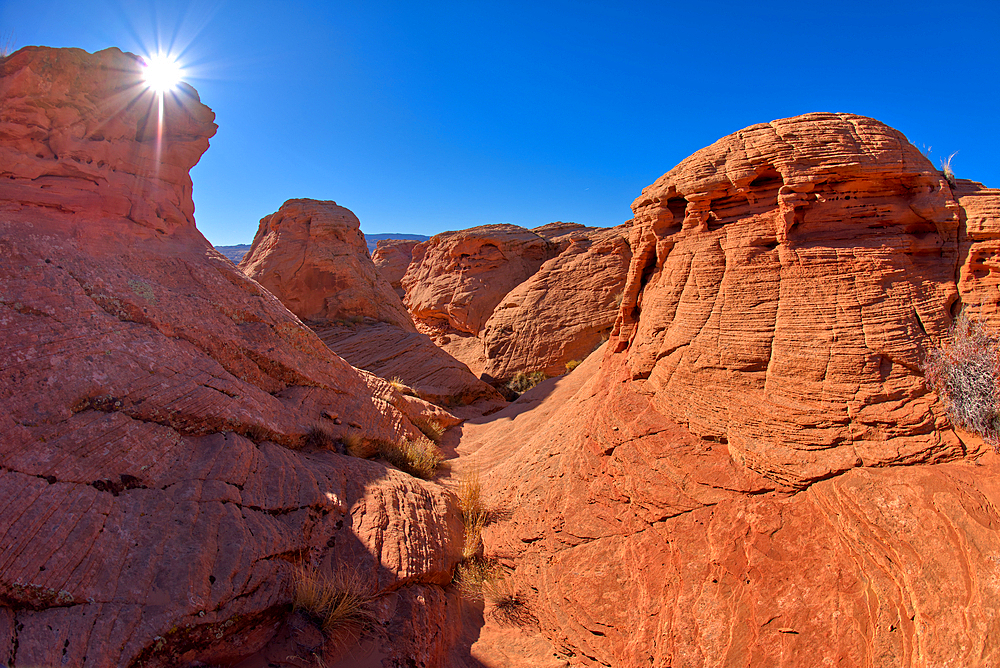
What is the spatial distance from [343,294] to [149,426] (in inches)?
426

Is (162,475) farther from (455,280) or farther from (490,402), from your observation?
(455,280)

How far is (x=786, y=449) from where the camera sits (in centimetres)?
393

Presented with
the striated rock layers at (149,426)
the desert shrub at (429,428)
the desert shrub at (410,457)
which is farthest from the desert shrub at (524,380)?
the striated rock layers at (149,426)

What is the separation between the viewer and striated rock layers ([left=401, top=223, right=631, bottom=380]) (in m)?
14.7

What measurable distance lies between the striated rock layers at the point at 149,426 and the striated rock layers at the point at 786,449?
66.8 inches

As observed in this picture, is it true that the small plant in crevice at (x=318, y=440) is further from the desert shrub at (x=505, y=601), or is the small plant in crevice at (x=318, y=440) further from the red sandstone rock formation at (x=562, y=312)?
the red sandstone rock formation at (x=562, y=312)

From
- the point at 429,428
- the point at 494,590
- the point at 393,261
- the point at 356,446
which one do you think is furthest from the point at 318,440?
the point at 393,261

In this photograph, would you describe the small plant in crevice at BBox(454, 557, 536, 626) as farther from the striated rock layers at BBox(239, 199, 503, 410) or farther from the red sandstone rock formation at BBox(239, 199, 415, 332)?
the red sandstone rock formation at BBox(239, 199, 415, 332)

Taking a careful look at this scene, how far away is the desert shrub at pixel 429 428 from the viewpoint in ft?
29.2

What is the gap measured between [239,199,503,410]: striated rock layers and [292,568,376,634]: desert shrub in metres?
8.68

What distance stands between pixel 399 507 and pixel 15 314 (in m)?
3.96

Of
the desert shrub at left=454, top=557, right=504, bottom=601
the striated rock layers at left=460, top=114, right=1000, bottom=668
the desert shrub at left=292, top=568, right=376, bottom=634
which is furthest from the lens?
the desert shrub at left=454, top=557, right=504, bottom=601

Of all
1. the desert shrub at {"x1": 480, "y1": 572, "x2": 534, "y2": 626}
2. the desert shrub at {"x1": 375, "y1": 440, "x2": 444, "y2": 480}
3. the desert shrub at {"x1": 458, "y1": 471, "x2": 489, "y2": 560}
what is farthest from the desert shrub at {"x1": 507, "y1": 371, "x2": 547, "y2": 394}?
the desert shrub at {"x1": 480, "y1": 572, "x2": 534, "y2": 626}

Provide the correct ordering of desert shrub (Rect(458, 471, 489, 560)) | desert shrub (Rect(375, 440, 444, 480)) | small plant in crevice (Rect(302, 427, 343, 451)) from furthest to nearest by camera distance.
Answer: desert shrub (Rect(375, 440, 444, 480)) < small plant in crevice (Rect(302, 427, 343, 451)) < desert shrub (Rect(458, 471, 489, 560))
